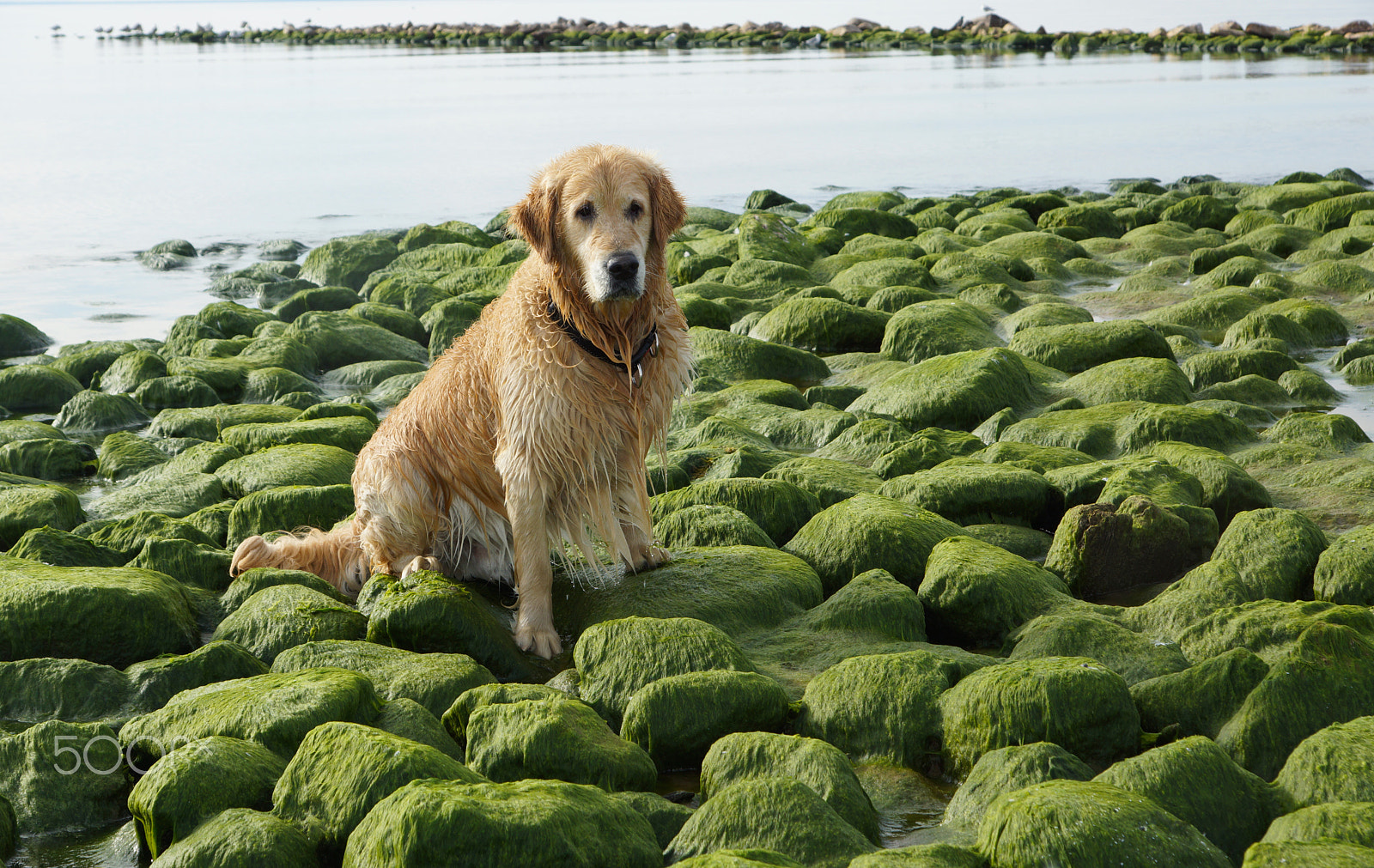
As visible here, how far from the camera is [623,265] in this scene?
4559 millimetres

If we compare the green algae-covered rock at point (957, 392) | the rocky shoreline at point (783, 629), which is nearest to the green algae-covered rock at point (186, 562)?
the rocky shoreline at point (783, 629)

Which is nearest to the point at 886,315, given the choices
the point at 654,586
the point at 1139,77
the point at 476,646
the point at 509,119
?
the point at 654,586

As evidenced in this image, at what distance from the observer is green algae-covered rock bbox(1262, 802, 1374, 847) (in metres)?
3.10

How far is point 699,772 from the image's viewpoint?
406 centimetres

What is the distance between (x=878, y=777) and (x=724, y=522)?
2041 mm

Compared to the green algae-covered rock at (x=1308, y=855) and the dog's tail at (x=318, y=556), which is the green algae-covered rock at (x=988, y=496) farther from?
the green algae-covered rock at (x=1308, y=855)

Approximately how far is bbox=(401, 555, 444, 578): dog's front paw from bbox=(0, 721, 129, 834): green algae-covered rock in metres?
1.55

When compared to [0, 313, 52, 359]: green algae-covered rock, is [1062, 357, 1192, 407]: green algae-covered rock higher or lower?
higher

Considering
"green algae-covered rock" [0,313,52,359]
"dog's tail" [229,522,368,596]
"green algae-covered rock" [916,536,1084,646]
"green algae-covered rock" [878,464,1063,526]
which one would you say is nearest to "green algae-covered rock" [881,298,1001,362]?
"green algae-covered rock" [878,464,1063,526]

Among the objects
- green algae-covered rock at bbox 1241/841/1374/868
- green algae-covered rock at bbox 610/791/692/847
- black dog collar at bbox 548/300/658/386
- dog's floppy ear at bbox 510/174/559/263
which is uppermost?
dog's floppy ear at bbox 510/174/559/263

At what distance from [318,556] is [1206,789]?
4.06m

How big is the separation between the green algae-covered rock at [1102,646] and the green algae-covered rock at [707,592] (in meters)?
1.08

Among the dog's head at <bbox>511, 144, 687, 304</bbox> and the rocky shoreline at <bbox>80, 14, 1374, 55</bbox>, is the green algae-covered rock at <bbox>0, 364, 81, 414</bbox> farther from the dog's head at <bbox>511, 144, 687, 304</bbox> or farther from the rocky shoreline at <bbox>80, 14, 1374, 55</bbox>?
the rocky shoreline at <bbox>80, 14, 1374, 55</bbox>

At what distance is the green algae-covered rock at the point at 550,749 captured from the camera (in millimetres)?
3795
